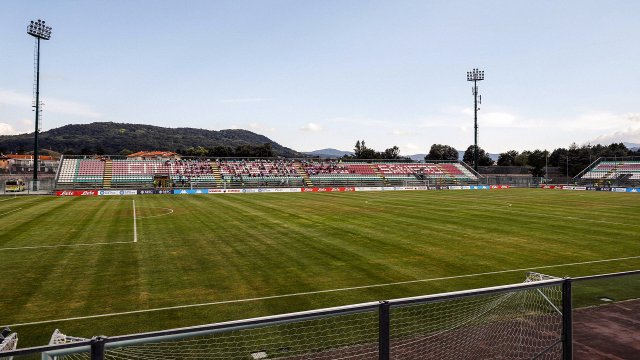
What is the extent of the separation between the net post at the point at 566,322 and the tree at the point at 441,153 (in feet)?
594

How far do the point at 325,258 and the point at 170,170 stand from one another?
6779 cm

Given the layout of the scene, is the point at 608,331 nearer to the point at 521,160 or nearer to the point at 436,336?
the point at 436,336

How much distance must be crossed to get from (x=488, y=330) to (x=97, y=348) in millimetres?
6883

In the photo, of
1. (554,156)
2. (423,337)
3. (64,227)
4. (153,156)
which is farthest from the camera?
(554,156)

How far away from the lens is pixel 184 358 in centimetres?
675

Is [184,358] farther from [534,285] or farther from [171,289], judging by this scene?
[171,289]

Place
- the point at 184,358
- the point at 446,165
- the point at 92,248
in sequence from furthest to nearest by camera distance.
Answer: the point at 446,165, the point at 92,248, the point at 184,358

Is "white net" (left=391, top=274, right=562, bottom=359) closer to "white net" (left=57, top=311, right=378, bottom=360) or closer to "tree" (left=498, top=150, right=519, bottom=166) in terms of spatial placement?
"white net" (left=57, top=311, right=378, bottom=360)

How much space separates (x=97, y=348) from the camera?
3.39 m

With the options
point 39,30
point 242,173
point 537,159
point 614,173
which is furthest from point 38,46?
point 537,159

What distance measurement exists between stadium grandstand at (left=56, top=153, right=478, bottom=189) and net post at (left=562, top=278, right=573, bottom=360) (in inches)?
2625

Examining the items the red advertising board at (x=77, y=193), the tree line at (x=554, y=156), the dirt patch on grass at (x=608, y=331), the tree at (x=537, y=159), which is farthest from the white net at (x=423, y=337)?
the tree at (x=537, y=159)

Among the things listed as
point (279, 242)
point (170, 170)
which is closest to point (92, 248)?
point (279, 242)

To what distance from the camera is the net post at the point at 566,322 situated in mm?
5266
